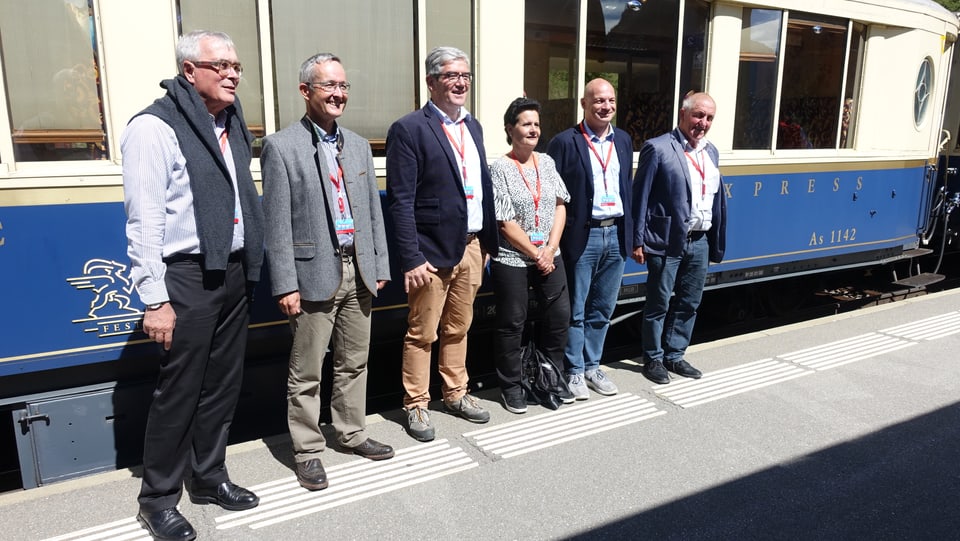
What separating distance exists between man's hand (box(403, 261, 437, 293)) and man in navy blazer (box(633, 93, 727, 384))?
1.40 meters

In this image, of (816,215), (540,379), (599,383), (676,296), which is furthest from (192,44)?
(816,215)

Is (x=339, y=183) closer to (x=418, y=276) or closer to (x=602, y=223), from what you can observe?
(x=418, y=276)

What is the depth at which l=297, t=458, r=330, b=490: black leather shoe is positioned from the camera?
120 inches

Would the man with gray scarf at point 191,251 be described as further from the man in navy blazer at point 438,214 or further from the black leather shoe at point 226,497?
the man in navy blazer at point 438,214

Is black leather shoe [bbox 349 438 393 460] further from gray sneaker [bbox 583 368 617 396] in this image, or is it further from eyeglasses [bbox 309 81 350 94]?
eyeglasses [bbox 309 81 350 94]

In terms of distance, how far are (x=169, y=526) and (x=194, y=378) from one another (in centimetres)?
55

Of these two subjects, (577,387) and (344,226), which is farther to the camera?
(577,387)

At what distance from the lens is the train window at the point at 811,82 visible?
528 cm

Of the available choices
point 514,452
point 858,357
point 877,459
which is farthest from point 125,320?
point 858,357

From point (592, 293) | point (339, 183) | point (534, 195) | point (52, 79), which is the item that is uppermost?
point (52, 79)

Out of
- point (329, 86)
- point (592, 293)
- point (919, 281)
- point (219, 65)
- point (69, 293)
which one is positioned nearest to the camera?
point (219, 65)

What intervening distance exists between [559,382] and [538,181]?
1123 mm

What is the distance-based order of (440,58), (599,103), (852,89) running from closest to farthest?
(440,58) → (599,103) → (852,89)

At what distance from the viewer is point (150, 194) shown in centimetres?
240
